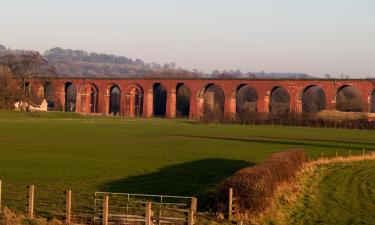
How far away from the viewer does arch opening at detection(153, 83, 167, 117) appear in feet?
335

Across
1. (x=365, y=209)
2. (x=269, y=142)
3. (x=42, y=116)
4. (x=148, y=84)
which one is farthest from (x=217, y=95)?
(x=365, y=209)

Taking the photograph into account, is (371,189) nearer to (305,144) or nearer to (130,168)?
(130,168)

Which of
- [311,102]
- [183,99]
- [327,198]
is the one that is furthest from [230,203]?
[311,102]

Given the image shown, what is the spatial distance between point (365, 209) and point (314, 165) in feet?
38.9

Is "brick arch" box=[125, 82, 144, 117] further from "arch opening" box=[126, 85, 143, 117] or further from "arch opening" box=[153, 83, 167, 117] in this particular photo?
"arch opening" box=[153, 83, 167, 117]

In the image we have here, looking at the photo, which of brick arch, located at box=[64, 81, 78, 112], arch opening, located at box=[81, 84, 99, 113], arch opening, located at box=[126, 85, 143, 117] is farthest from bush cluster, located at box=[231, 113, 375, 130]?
brick arch, located at box=[64, 81, 78, 112]

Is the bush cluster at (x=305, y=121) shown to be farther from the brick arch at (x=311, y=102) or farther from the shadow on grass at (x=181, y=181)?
the shadow on grass at (x=181, y=181)

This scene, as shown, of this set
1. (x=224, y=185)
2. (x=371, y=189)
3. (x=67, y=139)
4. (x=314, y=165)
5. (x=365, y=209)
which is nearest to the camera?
(x=224, y=185)

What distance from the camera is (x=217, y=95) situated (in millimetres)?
131625

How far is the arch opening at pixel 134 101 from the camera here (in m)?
96.6

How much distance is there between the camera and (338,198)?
763 inches

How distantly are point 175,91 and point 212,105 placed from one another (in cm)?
1496

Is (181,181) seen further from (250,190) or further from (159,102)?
(159,102)

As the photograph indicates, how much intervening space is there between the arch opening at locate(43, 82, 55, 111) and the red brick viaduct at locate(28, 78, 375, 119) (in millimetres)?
2134
